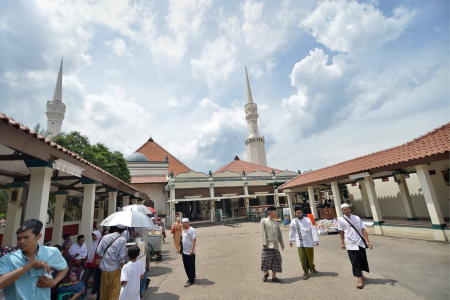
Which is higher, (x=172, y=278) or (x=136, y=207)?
(x=136, y=207)

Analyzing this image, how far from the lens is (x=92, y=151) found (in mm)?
16188

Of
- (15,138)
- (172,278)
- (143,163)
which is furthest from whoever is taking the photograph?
(143,163)

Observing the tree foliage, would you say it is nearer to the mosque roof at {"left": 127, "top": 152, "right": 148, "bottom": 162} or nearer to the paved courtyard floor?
the mosque roof at {"left": 127, "top": 152, "right": 148, "bottom": 162}

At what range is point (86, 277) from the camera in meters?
4.94

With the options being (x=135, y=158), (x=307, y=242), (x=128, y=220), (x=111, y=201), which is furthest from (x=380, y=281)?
(x=135, y=158)

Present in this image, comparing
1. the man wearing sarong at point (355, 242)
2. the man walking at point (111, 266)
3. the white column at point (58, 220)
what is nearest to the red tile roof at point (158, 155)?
the white column at point (58, 220)

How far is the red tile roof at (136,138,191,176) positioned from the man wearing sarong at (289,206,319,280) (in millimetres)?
28596

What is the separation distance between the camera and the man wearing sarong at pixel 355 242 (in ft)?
14.2

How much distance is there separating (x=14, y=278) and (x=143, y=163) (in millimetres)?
26219

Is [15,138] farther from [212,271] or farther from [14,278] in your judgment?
[212,271]

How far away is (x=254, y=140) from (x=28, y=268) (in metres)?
36.9

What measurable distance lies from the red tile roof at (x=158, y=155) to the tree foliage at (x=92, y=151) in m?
15.1

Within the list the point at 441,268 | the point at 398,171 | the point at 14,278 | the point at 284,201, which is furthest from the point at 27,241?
the point at 284,201

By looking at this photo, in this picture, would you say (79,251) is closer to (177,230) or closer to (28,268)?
(177,230)
